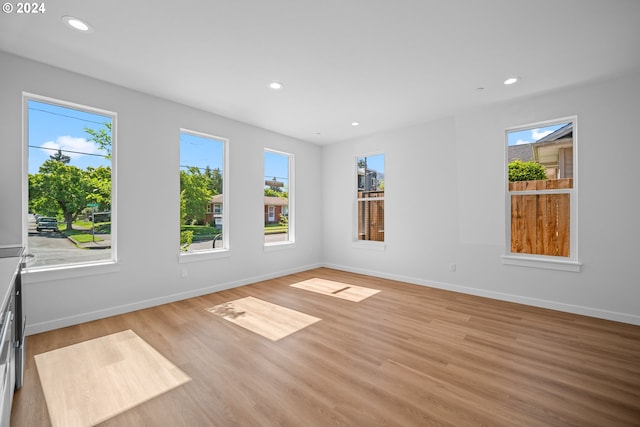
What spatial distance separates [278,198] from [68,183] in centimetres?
308

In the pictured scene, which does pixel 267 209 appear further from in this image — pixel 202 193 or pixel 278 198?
pixel 202 193

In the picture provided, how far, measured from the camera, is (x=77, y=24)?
89.7 inches

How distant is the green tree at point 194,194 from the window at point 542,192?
14.7 feet

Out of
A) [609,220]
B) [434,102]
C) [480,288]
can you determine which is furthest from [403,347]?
[434,102]

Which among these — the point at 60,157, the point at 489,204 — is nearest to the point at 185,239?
the point at 60,157

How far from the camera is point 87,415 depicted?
1736mm

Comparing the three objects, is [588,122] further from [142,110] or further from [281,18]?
[142,110]

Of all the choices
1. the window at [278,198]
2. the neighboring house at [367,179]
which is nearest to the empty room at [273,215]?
the window at [278,198]

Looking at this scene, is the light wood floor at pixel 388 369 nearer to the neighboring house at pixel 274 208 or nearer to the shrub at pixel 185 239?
the shrub at pixel 185 239

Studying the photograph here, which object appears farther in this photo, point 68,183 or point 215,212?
point 215,212

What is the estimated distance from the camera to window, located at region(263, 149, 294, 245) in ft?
17.2

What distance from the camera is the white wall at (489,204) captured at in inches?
125

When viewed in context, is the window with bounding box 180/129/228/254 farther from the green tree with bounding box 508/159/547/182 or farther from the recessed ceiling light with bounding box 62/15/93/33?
the green tree with bounding box 508/159/547/182

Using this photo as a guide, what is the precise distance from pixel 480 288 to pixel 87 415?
4544mm
